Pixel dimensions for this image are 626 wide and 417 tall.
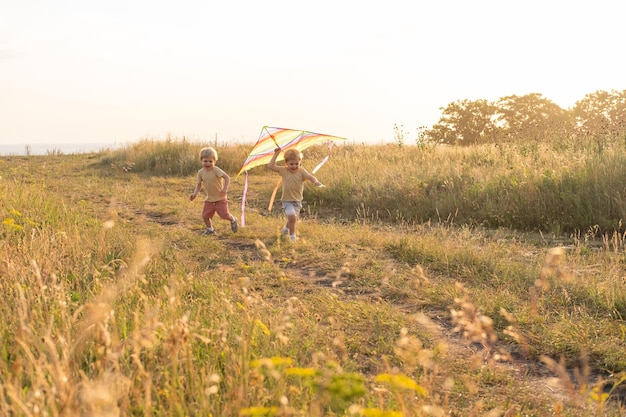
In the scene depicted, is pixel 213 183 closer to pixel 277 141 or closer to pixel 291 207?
pixel 277 141

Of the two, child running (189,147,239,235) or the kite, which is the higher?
the kite

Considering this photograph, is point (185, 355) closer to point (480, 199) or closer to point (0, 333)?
point (0, 333)

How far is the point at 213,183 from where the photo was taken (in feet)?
29.5

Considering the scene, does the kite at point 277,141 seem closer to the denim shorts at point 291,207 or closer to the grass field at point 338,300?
the denim shorts at point 291,207

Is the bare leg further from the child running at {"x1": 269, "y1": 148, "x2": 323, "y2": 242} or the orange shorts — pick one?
the orange shorts

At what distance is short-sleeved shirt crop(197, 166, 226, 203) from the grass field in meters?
0.61

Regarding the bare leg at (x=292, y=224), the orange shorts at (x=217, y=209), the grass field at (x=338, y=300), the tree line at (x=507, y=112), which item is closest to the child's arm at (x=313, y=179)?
the bare leg at (x=292, y=224)

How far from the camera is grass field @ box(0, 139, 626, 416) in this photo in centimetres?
237

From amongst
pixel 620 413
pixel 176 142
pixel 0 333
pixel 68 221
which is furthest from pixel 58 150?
pixel 620 413

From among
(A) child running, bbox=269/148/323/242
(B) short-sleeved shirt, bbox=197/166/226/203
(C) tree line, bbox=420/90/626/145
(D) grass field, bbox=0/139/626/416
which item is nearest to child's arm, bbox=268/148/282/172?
(A) child running, bbox=269/148/323/242

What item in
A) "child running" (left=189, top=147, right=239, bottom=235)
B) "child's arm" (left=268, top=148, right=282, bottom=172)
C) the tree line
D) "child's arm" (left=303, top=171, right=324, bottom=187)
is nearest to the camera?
"child's arm" (left=303, top=171, right=324, bottom=187)

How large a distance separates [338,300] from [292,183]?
350 centimetres

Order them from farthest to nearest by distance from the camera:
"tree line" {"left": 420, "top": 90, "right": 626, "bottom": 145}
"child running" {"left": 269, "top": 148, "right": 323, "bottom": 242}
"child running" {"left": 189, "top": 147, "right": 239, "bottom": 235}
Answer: "tree line" {"left": 420, "top": 90, "right": 626, "bottom": 145}, "child running" {"left": 189, "top": 147, "right": 239, "bottom": 235}, "child running" {"left": 269, "top": 148, "right": 323, "bottom": 242}

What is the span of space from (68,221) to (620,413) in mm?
6156
